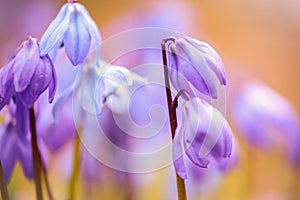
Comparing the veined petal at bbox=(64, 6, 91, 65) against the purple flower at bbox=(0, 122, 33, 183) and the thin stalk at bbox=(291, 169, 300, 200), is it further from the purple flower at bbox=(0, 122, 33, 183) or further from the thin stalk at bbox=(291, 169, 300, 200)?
the thin stalk at bbox=(291, 169, 300, 200)

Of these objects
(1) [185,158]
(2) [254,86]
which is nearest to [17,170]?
(1) [185,158]

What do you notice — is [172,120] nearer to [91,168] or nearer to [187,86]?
[187,86]

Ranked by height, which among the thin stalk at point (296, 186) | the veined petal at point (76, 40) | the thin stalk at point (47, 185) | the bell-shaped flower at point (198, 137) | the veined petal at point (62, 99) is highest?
the veined petal at point (76, 40)

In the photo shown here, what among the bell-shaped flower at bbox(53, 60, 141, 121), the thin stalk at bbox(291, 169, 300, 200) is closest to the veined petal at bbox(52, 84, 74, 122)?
the bell-shaped flower at bbox(53, 60, 141, 121)

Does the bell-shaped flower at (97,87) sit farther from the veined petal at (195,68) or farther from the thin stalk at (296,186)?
the thin stalk at (296,186)

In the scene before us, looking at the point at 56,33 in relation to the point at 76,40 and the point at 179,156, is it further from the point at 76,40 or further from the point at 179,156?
the point at 179,156

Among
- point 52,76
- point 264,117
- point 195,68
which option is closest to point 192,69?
point 195,68

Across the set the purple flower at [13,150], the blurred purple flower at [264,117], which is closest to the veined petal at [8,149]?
the purple flower at [13,150]
